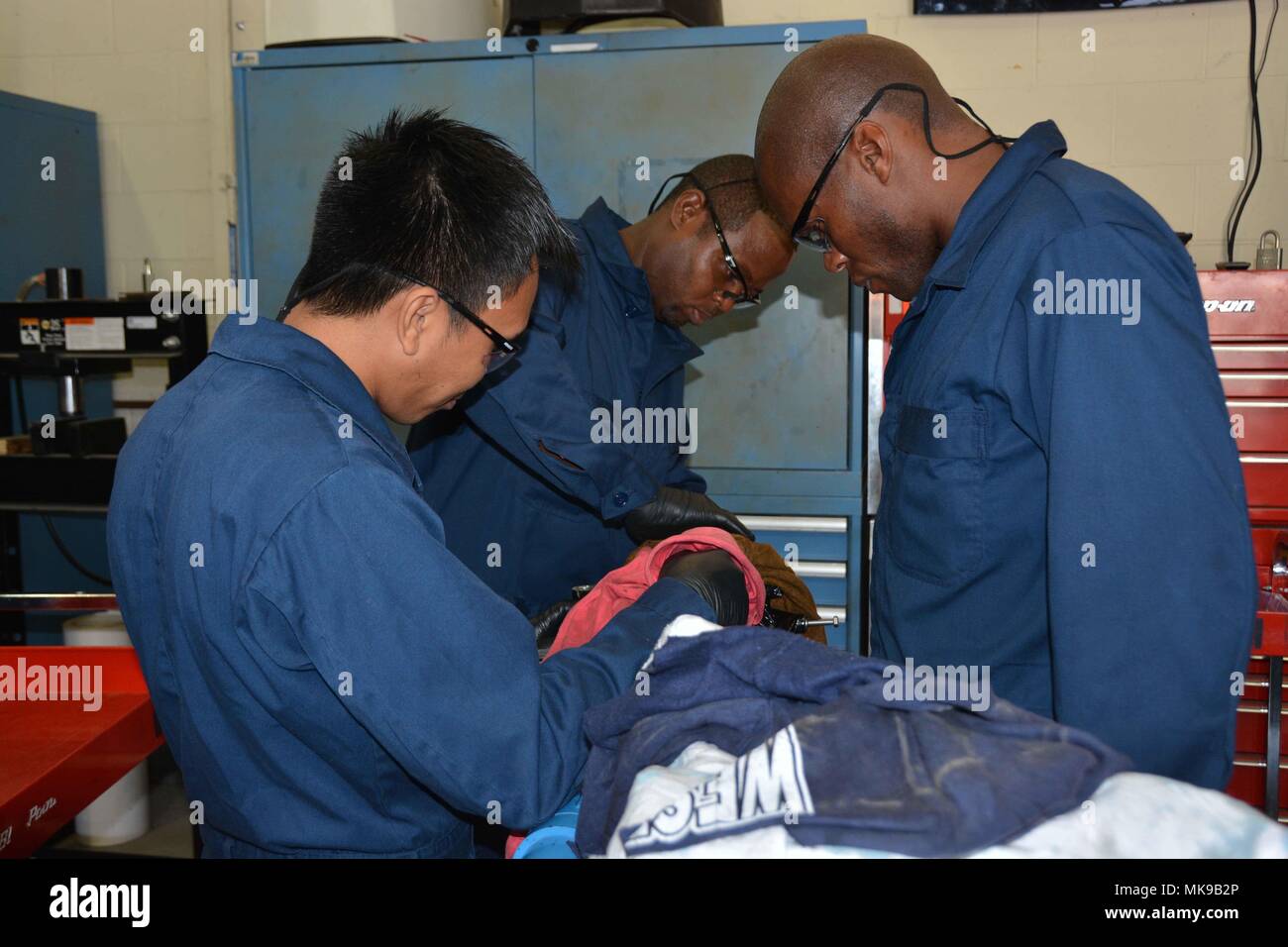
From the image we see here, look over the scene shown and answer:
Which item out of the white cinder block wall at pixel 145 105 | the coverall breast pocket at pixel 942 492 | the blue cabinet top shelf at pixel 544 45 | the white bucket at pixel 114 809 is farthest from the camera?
the white cinder block wall at pixel 145 105

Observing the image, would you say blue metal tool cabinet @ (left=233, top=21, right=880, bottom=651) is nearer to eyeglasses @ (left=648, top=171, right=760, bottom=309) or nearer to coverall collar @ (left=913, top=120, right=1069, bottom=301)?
eyeglasses @ (left=648, top=171, right=760, bottom=309)

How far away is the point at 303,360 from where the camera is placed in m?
1.04

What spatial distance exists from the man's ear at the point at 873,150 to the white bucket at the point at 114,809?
2558mm

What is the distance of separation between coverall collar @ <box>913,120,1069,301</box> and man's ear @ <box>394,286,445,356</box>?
0.62 m

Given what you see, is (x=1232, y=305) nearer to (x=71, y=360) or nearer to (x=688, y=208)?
(x=688, y=208)

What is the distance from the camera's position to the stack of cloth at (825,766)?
0.68m

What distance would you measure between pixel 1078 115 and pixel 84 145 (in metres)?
3.19

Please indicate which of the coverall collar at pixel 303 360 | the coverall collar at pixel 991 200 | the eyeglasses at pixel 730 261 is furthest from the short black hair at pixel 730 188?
the coverall collar at pixel 303 360

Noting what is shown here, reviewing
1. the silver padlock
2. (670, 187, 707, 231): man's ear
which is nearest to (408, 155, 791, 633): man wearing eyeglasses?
(670, 187, 707, 231): man's ear

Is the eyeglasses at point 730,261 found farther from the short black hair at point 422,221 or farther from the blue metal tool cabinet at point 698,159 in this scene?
the short black hair at point 422,221

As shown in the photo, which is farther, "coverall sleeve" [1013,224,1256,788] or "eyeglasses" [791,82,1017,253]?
"eyeglasses" [791,82,1017,253]

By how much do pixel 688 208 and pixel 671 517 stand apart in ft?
2.23

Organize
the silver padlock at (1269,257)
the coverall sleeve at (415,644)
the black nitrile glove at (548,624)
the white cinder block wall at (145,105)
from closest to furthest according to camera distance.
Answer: the coverall sleeve at (415,644), the black nitrile glove at (548,624), the silver padlock at (1269,257), the white cinder block wall at (145,105)

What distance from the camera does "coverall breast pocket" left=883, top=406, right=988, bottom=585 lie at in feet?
3.99
